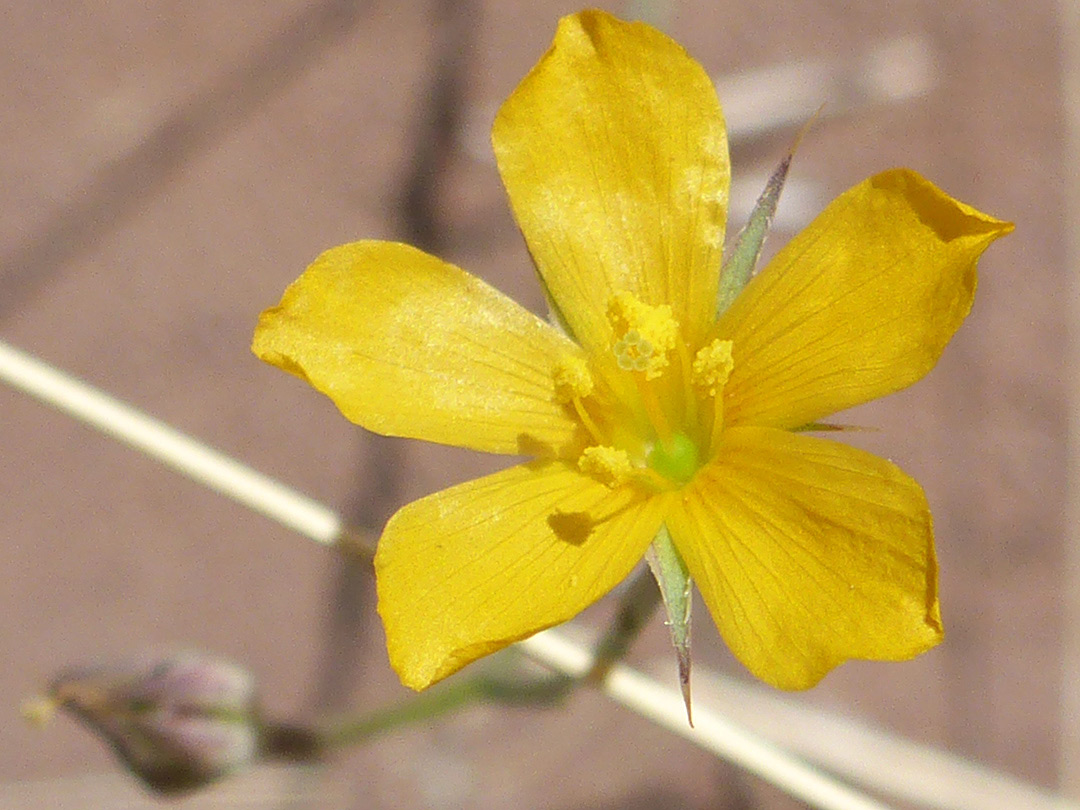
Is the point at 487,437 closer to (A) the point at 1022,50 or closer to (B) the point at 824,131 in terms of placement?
(B) the point at 824,131

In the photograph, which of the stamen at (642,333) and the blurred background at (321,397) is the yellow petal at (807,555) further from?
the blurred background at (321,397)

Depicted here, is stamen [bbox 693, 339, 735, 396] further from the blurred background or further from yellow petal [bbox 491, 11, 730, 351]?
the blurred background

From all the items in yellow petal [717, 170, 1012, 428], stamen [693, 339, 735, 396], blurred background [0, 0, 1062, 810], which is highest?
yellow petal [717, 170, 1012, 428]

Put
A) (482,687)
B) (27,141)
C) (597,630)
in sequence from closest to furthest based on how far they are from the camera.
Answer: (482,687) → (597,630) → (27,141)

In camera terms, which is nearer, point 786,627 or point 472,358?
point 786,627

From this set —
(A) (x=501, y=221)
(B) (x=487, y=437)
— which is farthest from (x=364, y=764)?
(B) (x=487, y=437)

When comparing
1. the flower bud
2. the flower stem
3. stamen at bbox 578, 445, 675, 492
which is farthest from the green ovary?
the flower bud

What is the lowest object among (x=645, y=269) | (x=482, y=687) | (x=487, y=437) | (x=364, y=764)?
(x=364, y=764)

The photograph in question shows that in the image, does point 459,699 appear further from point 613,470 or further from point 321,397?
point 321,397
